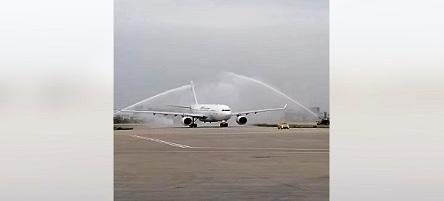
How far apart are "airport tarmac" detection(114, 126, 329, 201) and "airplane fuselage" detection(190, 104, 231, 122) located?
8cm

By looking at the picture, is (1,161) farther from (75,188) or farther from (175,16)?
(175,16)

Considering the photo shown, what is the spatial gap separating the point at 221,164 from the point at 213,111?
33cm

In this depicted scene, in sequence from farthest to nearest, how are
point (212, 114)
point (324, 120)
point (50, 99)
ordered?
point (212, 114)
point (324, 120)
point (50, 99)

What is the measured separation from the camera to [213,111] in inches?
138

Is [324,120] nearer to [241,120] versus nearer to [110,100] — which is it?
[241,120]

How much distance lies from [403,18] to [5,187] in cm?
242

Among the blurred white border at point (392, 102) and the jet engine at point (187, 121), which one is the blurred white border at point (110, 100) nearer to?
the blurred white border at point (392, 102)

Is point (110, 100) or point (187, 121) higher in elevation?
point (110, 100)

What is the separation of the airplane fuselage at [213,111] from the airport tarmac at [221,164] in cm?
8

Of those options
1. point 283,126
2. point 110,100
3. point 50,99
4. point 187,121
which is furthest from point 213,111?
point 50,99

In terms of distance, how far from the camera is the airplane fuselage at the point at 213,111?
3.47 meters

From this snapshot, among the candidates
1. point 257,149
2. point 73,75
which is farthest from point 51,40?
point 257,149

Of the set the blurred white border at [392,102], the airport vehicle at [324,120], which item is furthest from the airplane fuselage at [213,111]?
the blurred white border at [392,102]

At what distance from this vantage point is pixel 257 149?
3496 millimetres
